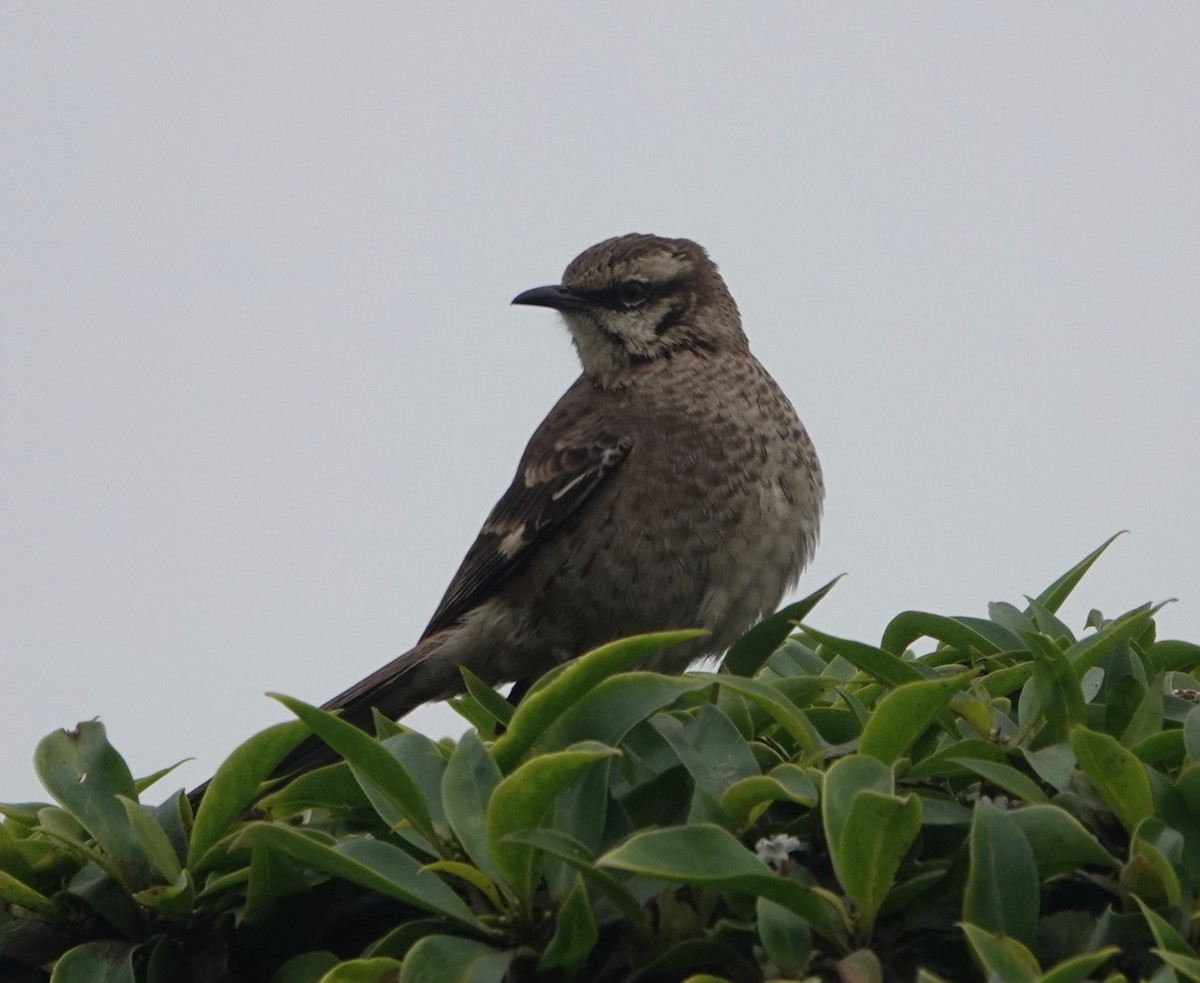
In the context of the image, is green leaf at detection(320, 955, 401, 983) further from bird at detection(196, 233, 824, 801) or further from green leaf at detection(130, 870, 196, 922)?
bird at detection(196, 233, 824, 801)

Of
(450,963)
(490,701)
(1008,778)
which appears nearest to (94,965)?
(450,963)

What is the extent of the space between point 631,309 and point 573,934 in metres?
4.46

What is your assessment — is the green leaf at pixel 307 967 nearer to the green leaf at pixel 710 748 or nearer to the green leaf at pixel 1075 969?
the green leaf at pixel 710 748

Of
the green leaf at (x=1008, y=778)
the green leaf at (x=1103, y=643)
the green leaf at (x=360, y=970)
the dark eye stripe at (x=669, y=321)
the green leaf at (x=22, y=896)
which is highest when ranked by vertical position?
the dark eye stripe at (x=669, y=321)

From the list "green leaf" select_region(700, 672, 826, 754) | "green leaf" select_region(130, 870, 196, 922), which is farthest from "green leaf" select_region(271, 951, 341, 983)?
"green leaf" select_region(700, 672, 826, 754)

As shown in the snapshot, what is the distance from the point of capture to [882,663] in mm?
2799

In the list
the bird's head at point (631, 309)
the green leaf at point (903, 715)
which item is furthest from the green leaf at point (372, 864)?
the bird's head at point (631, 309)

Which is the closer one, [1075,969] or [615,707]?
[1075,969]

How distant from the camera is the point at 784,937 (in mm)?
2121

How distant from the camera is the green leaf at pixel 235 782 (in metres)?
2.55

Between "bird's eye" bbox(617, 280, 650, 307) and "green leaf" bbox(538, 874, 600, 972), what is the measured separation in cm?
443

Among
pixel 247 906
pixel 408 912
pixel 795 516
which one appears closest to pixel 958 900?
pixel 408 912

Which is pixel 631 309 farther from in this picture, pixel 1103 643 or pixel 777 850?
pixel 777 850

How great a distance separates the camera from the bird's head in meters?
6.37
